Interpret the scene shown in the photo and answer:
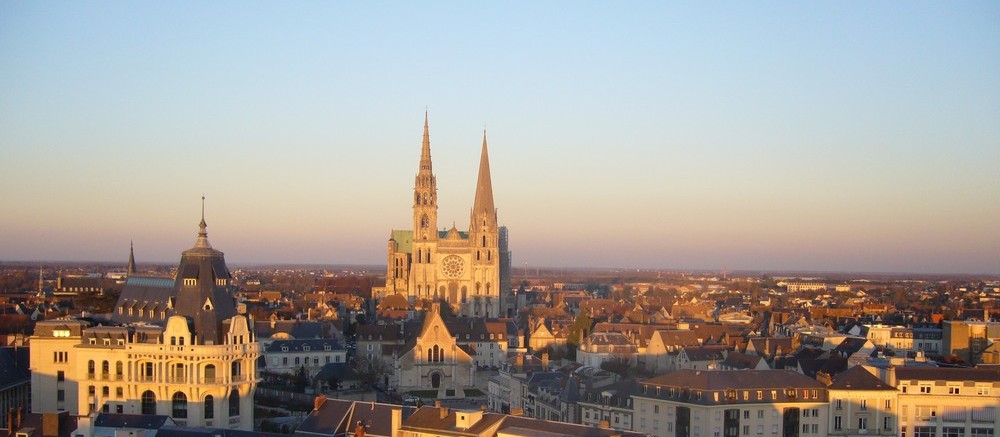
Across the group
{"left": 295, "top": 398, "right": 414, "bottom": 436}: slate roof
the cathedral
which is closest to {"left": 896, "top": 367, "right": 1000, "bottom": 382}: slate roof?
{"left": 295, "top": 398, "right": 414, "bottom": 436}: slate roof

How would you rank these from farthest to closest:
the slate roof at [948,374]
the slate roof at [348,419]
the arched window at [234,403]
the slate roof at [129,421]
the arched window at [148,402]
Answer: the slate roof at [948,374]
the arched window at [148,402]
the arched window at [234,403]
the slate roof at [348,419]
the slate roof at [129,421]

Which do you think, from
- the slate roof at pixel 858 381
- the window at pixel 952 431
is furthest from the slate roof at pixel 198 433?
the window at pixel 952 431

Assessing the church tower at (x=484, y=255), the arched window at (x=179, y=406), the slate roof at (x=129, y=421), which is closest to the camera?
the slate roof at (x=129, y=421)

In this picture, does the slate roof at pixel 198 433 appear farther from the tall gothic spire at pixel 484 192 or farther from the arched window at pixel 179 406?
the tall gothic spire at pixel 484 192

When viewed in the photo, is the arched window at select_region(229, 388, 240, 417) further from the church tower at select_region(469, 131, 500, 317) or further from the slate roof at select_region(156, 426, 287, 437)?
the church tower at select_region(469, 131, 500, 317)

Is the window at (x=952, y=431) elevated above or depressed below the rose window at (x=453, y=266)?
below

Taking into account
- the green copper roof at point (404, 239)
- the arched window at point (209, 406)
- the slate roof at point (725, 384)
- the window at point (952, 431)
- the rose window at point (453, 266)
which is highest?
the green copper roof at point (404, 239)

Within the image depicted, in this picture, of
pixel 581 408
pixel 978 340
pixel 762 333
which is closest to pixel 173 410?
pixel 581 408
